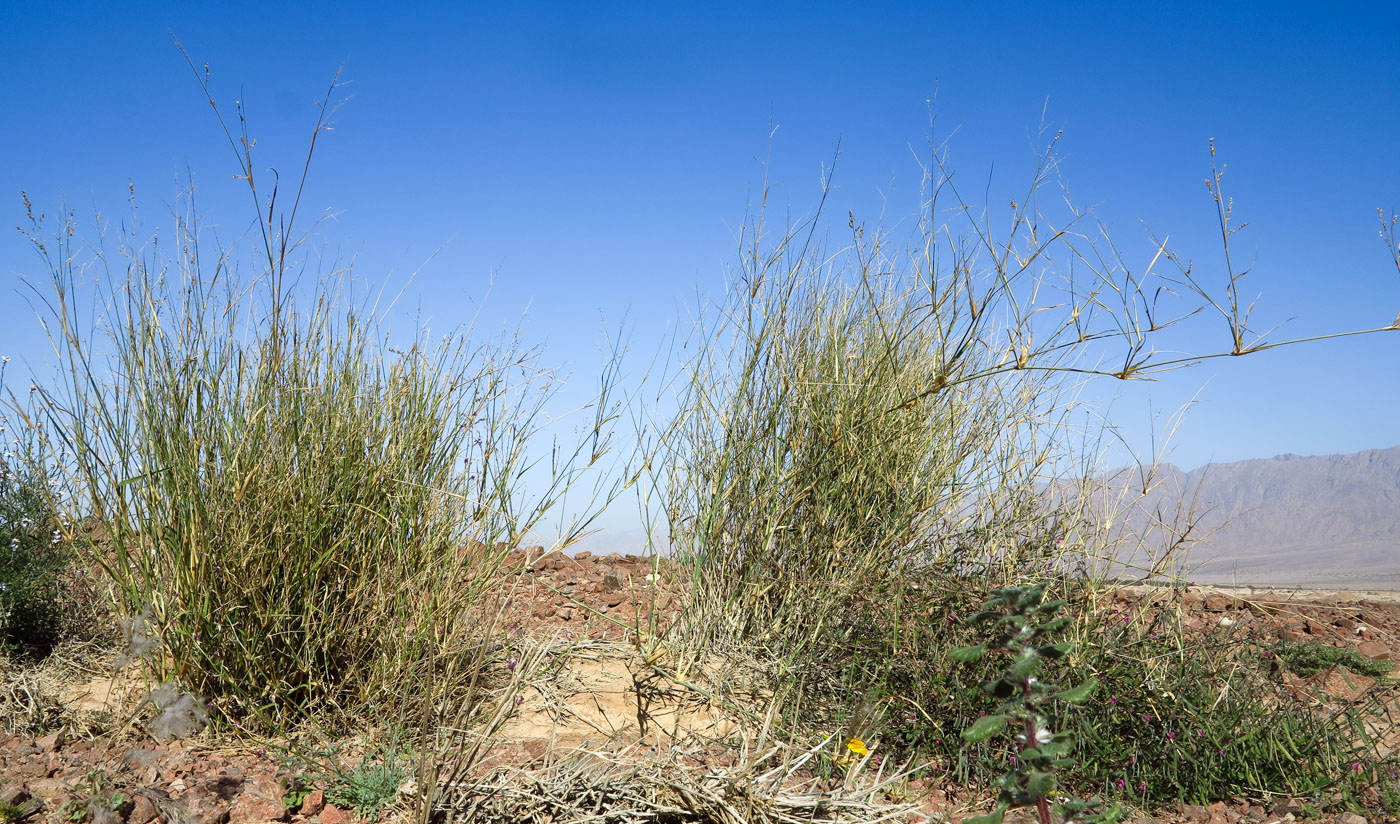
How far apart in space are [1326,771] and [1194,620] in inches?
92.9

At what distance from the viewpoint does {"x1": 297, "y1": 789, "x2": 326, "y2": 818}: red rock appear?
2.40 metres

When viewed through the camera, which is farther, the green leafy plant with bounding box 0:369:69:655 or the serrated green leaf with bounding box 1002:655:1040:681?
the green leafy plant with bounding box 0:369:69:655

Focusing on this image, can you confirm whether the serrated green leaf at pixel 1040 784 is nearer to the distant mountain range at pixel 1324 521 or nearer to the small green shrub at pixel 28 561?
the small green shrub at pixel 28 561

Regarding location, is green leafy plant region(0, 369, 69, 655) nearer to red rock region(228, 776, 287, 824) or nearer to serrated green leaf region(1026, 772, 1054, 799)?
red rock region(228, 776, 287, 824)

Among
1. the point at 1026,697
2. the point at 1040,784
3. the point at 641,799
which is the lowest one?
the point at 641,799

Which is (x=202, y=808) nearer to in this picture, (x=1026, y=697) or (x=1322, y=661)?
(x=1026, y=697)

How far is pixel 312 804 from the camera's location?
2408 mm

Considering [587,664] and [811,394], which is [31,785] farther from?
[811,394]

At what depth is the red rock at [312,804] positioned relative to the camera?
240 centimetres

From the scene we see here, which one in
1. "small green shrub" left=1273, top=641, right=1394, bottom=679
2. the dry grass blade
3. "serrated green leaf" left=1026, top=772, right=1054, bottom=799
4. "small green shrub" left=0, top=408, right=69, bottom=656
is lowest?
"small green shrub" left=1273, top=641, right=1394, bottom=679

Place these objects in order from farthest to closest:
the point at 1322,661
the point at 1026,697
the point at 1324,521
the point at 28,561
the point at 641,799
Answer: the point at 1324,521
the point at 1322,661
the point at 28,561
the point at 641,799
the point at 1026,697

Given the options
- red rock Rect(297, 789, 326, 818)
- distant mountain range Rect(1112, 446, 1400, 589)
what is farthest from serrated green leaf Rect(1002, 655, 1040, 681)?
distant mountain range Rect(1112, 446, 1400, 589)

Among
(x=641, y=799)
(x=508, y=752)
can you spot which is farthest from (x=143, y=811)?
(x=641, y=799)

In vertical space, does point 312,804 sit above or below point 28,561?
below
